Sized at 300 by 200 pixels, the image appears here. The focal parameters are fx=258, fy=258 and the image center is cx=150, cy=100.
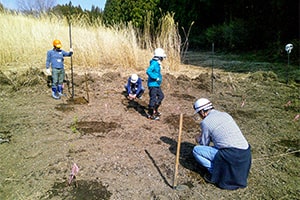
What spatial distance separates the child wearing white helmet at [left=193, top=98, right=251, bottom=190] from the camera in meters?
2.38

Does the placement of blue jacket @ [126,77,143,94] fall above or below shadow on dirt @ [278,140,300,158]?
above

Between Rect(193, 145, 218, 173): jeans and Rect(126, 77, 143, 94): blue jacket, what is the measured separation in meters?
2.45

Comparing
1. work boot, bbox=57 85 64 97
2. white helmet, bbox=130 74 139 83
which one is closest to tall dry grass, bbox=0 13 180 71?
work boot, bbox=57 85 64 97

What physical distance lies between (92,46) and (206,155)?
549 cm

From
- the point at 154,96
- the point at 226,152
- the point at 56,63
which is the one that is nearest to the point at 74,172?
the point at 226,152

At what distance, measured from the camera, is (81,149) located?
10.1 ft

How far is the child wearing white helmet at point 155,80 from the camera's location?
3.84 metres

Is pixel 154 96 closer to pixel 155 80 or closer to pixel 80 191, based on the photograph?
pixel 155 80

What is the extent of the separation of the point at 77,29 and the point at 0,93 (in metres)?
3.38

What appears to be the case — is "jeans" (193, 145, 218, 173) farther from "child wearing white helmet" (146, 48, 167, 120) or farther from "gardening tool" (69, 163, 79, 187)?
"child wearing white helmet" (146, 48, 167, 120)

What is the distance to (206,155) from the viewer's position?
2.57m

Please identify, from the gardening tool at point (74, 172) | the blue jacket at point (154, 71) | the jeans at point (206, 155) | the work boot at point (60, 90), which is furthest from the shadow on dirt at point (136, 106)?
the gardening tool at point (74, 172)

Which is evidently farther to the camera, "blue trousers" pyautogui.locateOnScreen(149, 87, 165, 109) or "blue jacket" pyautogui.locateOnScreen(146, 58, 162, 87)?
"blue trousers" pyautogui.locateOnScreen(149, 87, 165, 109)

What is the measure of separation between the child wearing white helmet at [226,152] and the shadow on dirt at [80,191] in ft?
3.42
